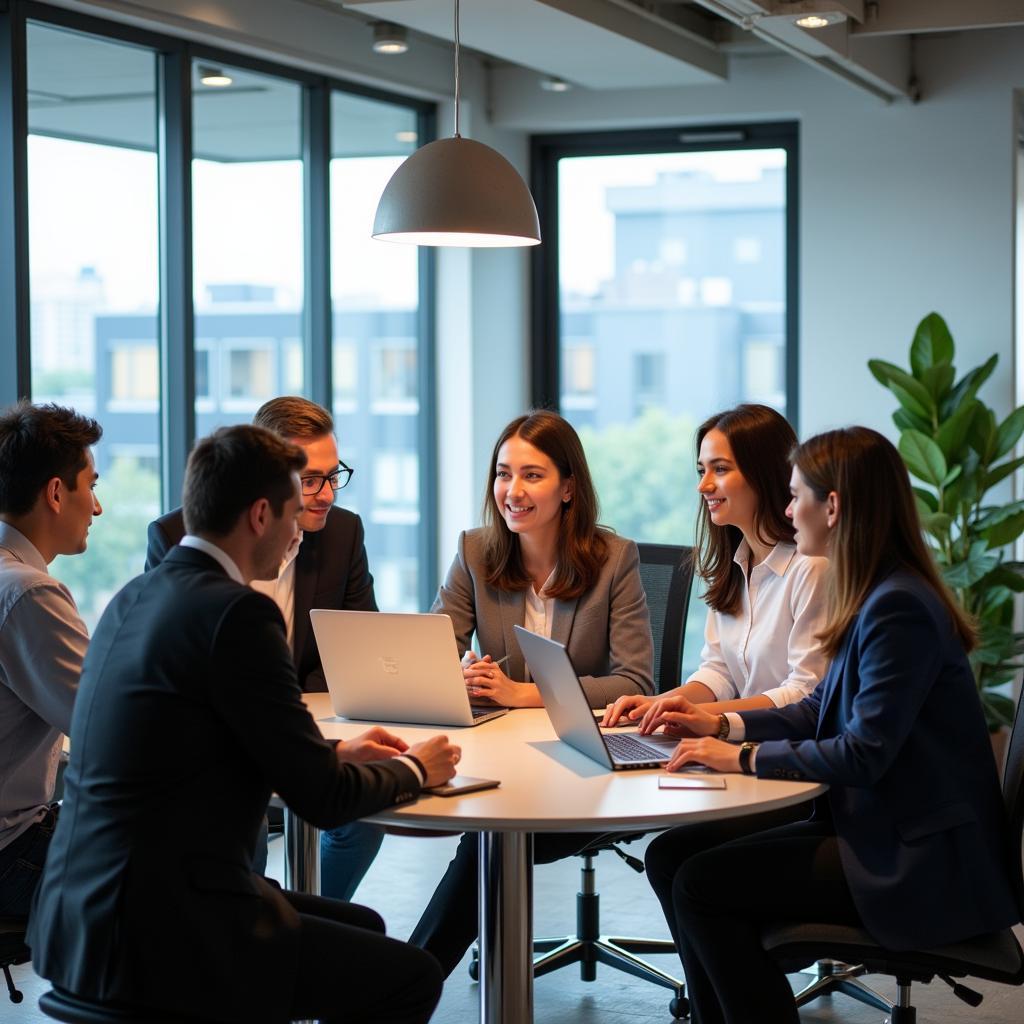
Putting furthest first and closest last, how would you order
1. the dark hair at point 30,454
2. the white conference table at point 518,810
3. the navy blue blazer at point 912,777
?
the dark hair at point 30,454 → the navy blue blazer at point 912,777 → the white conference table at point 518,810

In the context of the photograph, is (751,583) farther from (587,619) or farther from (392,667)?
(392,667)

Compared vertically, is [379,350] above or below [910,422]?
above

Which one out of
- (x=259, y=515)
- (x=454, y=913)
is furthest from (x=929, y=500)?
(x=259, y=515)

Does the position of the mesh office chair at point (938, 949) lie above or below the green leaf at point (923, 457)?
below

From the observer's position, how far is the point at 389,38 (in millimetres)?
5465

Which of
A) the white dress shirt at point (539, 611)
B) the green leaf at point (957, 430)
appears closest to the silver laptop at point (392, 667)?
the white dress shirt at point (539, 611)

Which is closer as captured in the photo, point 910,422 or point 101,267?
point 101,267

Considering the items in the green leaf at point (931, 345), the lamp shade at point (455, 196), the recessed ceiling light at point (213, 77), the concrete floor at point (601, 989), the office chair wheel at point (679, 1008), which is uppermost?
the recessed ceiling light at point (213, 77)

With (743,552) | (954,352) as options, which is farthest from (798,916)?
(954,352)

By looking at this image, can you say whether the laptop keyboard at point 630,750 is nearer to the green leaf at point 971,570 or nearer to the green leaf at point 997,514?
the green leaf at point 971,570

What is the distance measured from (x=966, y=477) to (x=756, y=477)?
2.49 meters

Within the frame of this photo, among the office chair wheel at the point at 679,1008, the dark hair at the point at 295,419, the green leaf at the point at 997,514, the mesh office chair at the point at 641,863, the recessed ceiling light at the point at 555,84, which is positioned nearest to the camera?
the dark hair at the point at 295,419

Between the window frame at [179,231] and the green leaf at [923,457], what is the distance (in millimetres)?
2081

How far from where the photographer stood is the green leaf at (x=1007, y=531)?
5477mm
